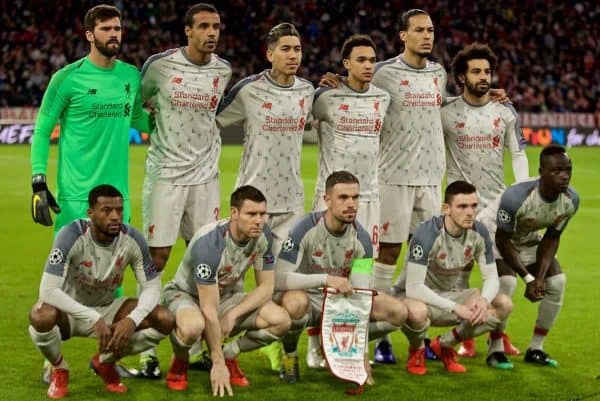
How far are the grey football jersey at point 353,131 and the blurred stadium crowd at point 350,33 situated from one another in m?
21.8

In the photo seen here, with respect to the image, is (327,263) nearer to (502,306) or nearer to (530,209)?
(502,306)

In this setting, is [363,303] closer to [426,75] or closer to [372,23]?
[426,75]

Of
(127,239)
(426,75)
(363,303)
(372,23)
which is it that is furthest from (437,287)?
(372,23)

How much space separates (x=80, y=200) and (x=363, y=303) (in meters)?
1.89

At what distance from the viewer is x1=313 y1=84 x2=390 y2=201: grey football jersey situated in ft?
26.1

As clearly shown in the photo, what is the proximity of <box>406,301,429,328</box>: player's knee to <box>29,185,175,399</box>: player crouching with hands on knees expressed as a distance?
4.97 ft

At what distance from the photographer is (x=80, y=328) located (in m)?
6.81

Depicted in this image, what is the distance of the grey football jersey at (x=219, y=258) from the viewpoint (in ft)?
22.7

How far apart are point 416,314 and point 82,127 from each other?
7.93 feet

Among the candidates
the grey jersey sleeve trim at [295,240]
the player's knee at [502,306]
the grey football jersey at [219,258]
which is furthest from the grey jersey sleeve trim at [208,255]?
the player's knee at [502,306]

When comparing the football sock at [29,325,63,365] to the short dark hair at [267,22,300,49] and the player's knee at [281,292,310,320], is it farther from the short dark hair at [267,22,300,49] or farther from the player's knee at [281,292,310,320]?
the short dark hair at [267,22,300,49]

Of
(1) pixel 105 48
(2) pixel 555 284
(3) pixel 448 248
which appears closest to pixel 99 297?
(1) pixel 105 48

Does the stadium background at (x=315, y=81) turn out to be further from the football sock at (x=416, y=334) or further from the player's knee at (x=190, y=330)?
the player's knee at (x=190, y=330)

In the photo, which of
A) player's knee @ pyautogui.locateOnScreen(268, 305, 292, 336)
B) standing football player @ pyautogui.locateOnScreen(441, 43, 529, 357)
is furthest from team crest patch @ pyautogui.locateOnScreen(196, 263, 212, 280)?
standing football player @ pyautogui.locateOnScreen(441, 43, 529, 357)
